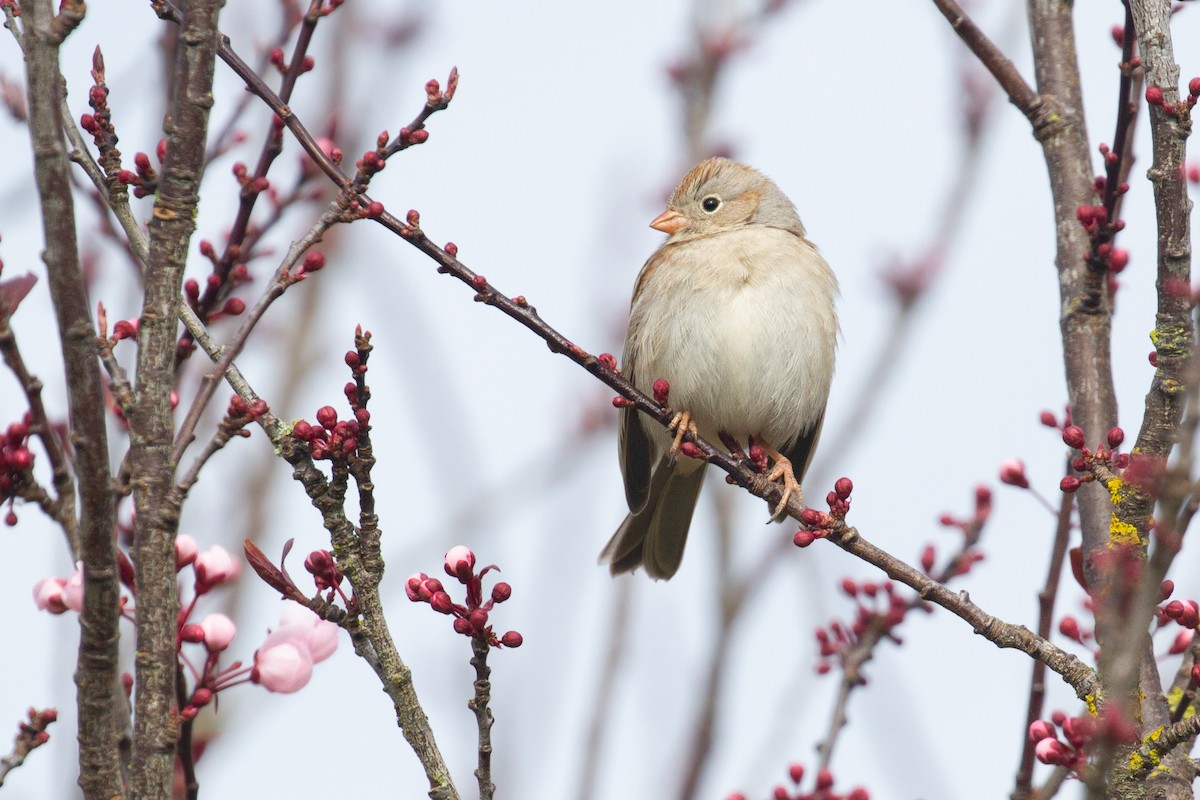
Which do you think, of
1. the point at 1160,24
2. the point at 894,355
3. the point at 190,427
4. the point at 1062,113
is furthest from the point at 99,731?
the point at 894,355

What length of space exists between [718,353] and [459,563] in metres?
2.54

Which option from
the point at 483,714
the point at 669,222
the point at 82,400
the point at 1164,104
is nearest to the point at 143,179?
the point at 82,400

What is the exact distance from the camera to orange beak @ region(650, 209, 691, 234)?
606 centimetres

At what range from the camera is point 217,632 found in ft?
9.71

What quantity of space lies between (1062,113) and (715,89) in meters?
2.42

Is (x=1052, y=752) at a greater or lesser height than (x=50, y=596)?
lesser

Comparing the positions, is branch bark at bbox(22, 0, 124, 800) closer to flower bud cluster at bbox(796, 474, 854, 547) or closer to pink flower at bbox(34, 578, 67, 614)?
pink flower at bbox(34, 578, 67, 614)

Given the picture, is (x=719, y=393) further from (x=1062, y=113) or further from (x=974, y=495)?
(x=1062, y=113)

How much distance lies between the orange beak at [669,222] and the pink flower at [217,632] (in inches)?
138

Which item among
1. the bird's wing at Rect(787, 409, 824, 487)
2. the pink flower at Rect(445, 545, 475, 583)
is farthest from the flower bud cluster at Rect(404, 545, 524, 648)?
the bird's wing at Rect(787, 409, 824, 487)

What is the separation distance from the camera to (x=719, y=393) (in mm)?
5188

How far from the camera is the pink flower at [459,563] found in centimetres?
279

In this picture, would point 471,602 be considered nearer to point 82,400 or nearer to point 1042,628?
point 82,400

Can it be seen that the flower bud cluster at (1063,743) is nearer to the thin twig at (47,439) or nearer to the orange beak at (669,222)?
the thin twig at (47,439)
